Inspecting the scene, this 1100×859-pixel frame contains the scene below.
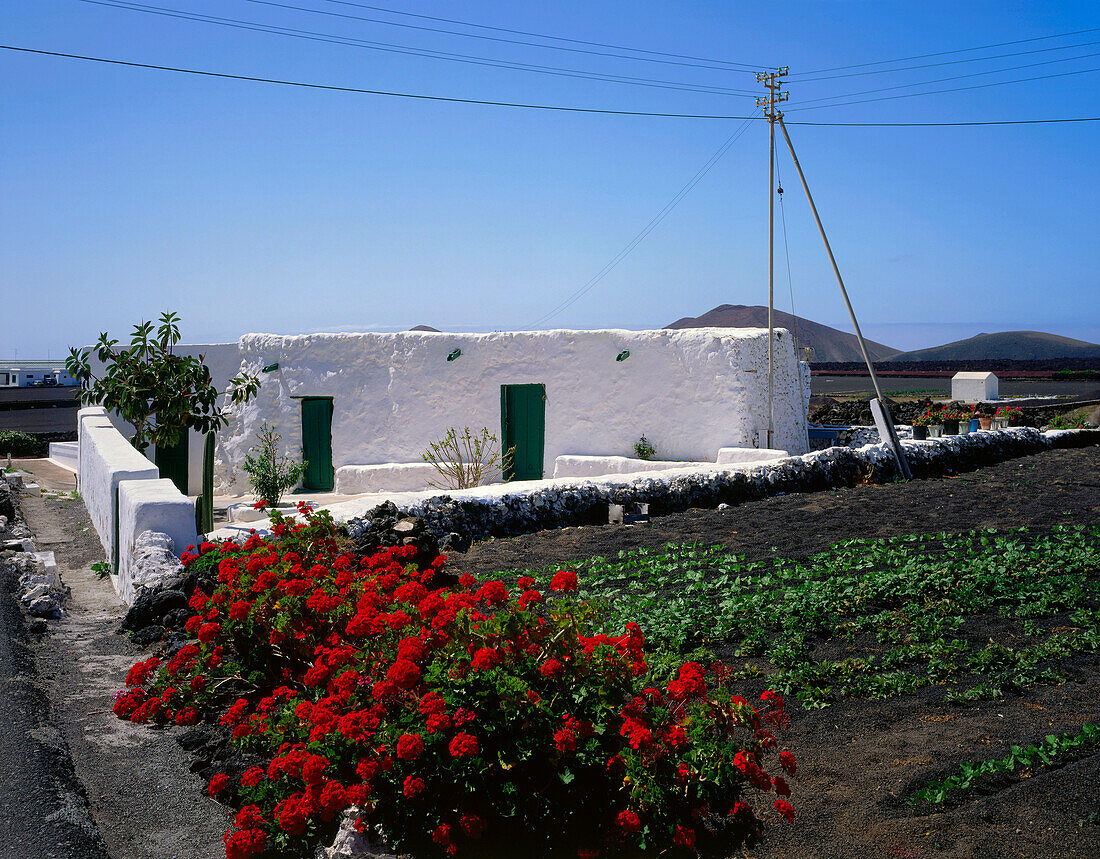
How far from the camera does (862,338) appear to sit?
14.2 m

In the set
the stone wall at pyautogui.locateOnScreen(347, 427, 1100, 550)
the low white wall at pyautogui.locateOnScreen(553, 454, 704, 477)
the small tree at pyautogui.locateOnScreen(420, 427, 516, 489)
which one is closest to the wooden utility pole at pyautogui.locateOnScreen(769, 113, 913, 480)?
the stone wall at pyautogui.locateOnScreen(347, 427, 1100, 550)

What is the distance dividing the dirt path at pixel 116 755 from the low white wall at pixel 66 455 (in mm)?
16366

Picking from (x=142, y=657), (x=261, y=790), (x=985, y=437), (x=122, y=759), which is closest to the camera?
(x=261, y=790)

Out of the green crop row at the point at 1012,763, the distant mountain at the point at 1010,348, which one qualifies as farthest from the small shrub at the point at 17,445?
the distant mountain at the point at 1010,348

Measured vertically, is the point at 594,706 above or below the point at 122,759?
above

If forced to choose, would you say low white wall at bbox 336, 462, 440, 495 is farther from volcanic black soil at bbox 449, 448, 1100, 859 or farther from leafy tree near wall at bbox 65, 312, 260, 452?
volcanic black soil at bbox 449, 448, 1100, 859

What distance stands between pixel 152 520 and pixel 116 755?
272cm

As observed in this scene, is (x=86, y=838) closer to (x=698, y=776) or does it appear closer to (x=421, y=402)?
(x=698, y=776)

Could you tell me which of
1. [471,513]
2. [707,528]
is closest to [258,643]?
[471,513]

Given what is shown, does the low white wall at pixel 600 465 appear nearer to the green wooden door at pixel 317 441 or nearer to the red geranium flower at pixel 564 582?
the green wooden door at pixel 317 441

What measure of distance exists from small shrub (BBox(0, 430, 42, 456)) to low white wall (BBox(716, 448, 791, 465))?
21.9m

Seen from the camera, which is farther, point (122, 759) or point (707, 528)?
point (707, 528)

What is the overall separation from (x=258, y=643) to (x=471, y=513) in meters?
4.98

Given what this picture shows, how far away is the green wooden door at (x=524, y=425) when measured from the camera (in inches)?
628
